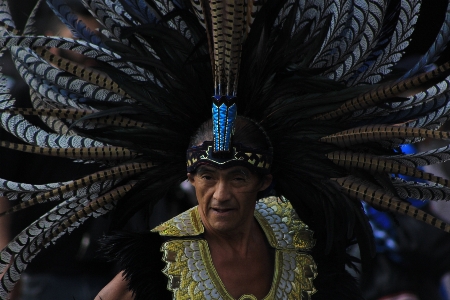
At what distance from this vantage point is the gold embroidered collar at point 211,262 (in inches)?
130

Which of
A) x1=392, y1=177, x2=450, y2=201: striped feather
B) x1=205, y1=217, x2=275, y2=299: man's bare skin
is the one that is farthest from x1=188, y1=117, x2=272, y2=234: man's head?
→ x1=392, y1=177, x2=450, y2=201: striped feather

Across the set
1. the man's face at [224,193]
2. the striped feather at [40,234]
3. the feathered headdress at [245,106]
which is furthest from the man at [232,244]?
the striped feather at [40,234]

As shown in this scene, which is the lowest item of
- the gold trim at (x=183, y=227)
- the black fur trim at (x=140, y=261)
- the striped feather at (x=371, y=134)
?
the black fur trim at (x=140, y=261)

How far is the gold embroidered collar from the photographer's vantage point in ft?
10.8

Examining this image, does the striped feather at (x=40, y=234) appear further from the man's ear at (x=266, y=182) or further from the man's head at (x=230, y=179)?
the man's ear at (x=266, y=182)

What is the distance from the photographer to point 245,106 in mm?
3418

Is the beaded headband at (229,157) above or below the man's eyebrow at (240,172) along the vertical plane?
above

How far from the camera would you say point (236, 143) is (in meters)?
3.27

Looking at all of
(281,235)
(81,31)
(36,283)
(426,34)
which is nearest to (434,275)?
(426,34)

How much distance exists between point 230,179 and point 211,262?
1.17 ft

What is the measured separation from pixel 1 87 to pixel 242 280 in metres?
1.28

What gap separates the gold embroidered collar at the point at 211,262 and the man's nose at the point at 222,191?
26 centimetres

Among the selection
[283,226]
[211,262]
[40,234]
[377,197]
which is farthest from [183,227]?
[377,197]

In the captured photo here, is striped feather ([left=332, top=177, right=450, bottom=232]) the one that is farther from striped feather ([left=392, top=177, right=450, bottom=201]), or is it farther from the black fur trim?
the black fur trim
